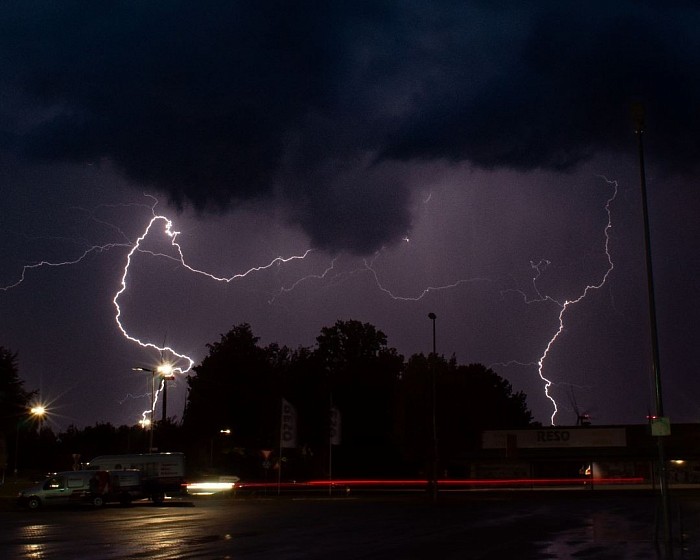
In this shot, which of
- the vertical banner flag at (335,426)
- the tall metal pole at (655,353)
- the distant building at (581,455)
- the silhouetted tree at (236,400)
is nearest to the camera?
the tall metal pole at (655,353)

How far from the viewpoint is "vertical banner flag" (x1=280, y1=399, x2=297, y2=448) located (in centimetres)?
4541

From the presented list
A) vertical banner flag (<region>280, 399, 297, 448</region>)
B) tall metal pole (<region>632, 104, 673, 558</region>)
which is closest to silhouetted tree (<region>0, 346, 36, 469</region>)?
vertical banner flag (<region>280, 399, 297, 448</region>)

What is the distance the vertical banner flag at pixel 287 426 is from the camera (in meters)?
45.4

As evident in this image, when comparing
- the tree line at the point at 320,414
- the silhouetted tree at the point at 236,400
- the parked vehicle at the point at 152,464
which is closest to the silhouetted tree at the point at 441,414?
the tree line at the point at 320,414

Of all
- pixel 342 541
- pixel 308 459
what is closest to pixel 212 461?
pixel 308 459

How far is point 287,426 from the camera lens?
46.0 meters

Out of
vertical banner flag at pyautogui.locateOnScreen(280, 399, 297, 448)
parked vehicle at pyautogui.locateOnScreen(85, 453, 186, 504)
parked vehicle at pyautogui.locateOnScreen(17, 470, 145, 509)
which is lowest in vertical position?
parked vehicle at pyautogui.locateOnScreen(17, 470, 145, 509)

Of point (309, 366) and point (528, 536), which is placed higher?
point (309, 366)

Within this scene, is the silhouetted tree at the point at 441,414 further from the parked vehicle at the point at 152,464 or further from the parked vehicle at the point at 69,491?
the parked vehicle at the point at 69,491

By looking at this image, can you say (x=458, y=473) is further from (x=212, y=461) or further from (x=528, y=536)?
(x=528, y=536)

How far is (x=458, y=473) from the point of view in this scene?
69.3m

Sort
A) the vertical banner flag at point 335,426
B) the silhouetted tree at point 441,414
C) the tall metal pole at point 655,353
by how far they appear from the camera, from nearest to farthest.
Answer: the tall metal pole at point 655,353 < the vertical banner flag at point 335,426 < the silhouetted tree at point 441,414

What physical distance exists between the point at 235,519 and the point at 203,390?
50568mm

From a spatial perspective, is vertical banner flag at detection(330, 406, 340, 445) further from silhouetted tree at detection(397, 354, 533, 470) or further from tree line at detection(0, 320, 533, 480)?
silhouetted tree at detection(397, 354, 533, 470)
